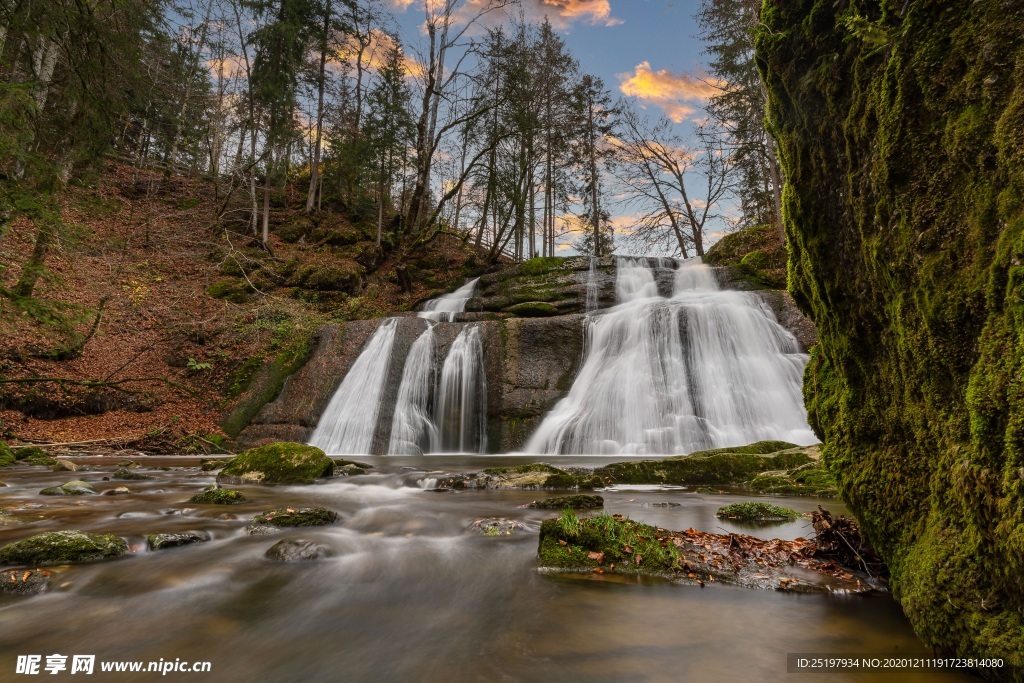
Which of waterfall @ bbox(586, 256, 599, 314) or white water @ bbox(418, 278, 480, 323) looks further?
white water @ bbox(418, 278, 480, 323)

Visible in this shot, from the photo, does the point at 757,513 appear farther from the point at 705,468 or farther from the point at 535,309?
the point at 535,309

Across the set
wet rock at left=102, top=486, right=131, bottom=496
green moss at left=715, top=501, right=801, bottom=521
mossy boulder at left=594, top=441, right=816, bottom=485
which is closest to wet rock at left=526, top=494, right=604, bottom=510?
green moss at left=715, top=501, right=801, bottom=521

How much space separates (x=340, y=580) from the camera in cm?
323

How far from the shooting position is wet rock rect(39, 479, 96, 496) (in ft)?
18.6

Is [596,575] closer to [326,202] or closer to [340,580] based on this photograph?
[340,580]

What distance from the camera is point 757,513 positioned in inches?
169

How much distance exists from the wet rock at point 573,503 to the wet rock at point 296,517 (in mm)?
2051

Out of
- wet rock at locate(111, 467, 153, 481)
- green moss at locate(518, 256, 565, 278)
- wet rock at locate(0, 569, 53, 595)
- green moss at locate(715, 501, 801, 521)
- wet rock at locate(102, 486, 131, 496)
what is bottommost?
Result: wet rock at locate(111, 467, 153, 481)

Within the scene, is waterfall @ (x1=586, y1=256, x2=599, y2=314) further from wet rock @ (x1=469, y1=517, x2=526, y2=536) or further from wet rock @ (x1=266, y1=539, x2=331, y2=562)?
wet rock @ (x1=266, y1=539, x2=331, y2=562)

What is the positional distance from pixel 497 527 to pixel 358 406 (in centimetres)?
954

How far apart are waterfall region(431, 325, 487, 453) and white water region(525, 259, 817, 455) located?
1708mm

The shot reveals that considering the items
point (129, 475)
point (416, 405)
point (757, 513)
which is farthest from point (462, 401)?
point (757, 513)

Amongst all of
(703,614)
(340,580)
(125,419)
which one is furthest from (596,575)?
(125,419)

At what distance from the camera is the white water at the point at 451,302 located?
63.8 ft
